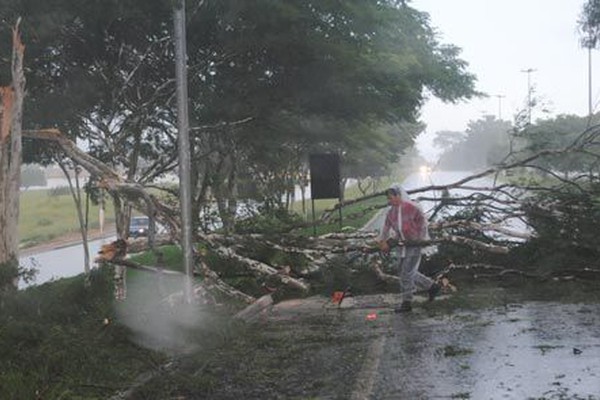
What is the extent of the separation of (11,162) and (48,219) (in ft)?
190

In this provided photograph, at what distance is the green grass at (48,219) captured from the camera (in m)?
50.1

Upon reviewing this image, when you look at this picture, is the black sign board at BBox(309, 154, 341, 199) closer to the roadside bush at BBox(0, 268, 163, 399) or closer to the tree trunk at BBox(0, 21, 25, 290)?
the tree trunk at BBox(0, 21, 25, 290)

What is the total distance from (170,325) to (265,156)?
11.3 m

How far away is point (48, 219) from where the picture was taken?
210 feet

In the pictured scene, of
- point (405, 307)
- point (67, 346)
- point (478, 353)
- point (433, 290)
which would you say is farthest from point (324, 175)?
point (67, 346)

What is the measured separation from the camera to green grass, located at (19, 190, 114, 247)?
5006 cm

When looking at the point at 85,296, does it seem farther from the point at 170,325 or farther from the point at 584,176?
the point at 584,176

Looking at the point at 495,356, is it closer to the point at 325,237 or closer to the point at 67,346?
the point at 67,346

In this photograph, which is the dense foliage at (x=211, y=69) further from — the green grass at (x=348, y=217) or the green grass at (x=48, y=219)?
the green grass at (x=48, y=219)

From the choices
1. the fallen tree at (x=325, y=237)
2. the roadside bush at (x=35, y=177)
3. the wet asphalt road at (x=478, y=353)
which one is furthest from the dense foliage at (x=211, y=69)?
the roadside bush at (x=35, y=177)

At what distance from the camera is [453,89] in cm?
1972

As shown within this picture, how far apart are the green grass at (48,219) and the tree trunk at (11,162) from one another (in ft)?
110

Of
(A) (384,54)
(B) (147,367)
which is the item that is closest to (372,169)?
(A) (384,54)

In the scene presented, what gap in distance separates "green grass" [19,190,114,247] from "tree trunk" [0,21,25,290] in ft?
110
